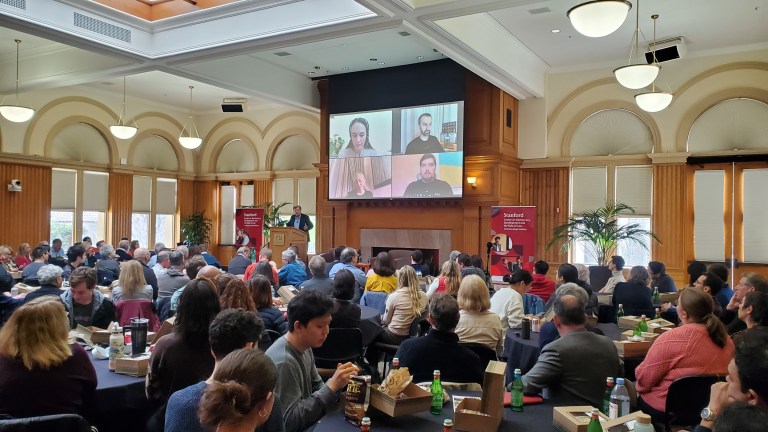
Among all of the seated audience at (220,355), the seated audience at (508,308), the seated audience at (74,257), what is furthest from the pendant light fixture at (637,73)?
the seated audience at (74,257)

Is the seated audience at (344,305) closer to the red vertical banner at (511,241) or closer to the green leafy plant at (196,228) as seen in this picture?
the red vertical banner at (511,241)

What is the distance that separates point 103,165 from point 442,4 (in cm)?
1060

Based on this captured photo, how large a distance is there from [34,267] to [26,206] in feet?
19.8

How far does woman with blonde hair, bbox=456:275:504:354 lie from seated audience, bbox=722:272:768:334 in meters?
1.92

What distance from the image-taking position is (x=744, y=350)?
189cm

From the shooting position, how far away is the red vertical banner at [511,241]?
10.2 meters

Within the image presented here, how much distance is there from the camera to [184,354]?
2.68 meters

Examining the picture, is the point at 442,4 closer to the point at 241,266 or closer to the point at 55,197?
the point at 241,266

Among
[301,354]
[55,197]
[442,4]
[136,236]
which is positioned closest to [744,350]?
[301,354]

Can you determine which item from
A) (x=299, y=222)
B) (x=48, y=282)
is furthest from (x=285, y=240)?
(x=48, y=282)

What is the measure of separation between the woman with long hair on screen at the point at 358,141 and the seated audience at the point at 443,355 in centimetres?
876

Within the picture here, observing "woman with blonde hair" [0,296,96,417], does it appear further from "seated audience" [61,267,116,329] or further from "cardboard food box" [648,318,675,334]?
"cardboard food box" [648,318,675,334]

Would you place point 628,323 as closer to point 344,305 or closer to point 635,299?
point 635,299

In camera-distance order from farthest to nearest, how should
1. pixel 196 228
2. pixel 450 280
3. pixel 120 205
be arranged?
pixel 196 228 < pixel 120 205 < pixel 450 280
